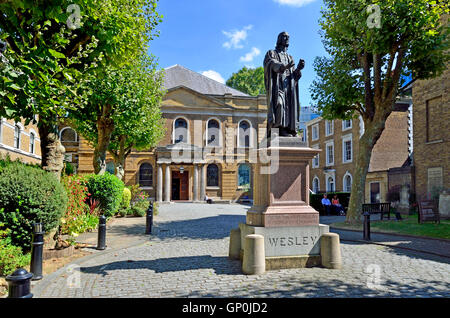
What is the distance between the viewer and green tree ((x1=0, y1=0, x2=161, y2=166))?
203 inches

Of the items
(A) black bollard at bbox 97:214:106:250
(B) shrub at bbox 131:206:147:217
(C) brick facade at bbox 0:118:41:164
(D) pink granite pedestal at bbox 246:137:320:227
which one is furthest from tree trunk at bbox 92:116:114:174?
(D) pink granite pedestal at bbox 246:137:320:227

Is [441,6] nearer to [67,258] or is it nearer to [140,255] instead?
[140,255]

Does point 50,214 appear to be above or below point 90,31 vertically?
below

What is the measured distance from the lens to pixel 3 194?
5922 mm

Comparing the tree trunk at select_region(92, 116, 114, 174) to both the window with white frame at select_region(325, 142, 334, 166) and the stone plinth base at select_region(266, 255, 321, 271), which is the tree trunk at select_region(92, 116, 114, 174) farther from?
the window with white frame at select_region(325, 142, 334, 166)

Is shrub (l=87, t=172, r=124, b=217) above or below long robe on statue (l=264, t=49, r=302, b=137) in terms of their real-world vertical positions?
below

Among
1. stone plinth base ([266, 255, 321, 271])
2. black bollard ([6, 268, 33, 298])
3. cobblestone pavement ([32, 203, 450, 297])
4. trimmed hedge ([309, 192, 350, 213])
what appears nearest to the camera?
black bollard ([6, 268, 33, 298])

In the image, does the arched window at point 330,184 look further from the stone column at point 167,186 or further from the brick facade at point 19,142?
the brick facade at point 19,142

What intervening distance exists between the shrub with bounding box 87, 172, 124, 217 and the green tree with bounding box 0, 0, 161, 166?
16.6 feet

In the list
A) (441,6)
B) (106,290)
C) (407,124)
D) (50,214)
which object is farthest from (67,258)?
(407,124)

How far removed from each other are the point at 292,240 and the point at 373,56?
10424 mm

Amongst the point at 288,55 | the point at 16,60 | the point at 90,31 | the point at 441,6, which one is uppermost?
the point at 441,6

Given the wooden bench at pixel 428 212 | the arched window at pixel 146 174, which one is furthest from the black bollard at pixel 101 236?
the arched window at pixel 146 174

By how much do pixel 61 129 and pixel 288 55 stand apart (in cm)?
3109
